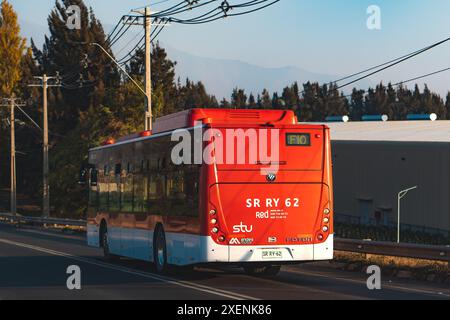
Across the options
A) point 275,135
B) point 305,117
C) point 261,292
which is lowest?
point 261,292

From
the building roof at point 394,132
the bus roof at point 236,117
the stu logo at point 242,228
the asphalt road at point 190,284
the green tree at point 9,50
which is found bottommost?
the asphalt road at point 190,284

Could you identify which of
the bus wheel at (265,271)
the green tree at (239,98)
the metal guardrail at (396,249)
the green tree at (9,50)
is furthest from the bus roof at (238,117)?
the green tree at (239,98)

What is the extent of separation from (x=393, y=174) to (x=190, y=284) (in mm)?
39663

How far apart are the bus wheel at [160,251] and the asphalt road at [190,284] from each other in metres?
0.27

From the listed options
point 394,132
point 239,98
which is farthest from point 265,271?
point 239,98

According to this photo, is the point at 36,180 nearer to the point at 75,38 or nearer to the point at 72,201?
the point at 75,38

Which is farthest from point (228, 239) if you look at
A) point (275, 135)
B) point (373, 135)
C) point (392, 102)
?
point (392, 102)

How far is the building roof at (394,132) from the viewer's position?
55.2 m

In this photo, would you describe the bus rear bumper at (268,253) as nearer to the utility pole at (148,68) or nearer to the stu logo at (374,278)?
the stu logo at (374,278)

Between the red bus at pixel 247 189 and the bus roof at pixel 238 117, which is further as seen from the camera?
the bus roof at pixel 238 117

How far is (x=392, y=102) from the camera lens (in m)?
164

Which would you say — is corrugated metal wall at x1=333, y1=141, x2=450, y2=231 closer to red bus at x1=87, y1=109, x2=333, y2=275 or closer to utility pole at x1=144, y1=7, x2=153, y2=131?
utility pole at x1=144, y1=7, x2=153, y2=131

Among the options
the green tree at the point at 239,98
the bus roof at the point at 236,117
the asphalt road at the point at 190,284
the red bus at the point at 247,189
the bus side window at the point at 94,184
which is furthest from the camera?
the green tree at the point at 239,98

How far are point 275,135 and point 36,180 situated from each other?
75730 mm
